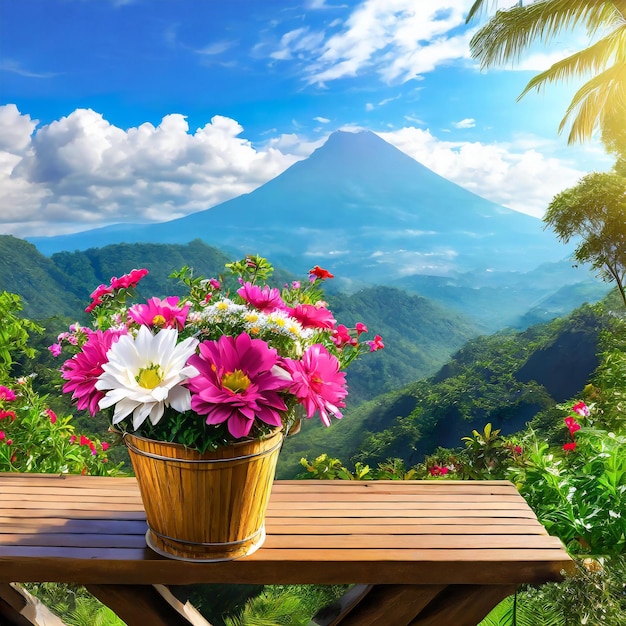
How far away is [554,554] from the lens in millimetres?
1139

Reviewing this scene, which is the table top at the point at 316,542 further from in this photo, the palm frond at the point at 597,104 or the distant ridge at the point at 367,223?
the distant ridge at the point at 367,223

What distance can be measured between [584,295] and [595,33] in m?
6.23

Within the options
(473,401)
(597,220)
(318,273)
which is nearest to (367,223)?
(473,401)

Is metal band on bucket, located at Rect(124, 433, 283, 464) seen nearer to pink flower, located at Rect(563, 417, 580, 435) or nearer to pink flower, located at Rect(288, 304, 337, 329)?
pink flower, located at Rect(288, 304, 337, 329)

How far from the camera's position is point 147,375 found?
1.01 m

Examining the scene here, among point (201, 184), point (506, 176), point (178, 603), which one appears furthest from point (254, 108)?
point (178, 603)

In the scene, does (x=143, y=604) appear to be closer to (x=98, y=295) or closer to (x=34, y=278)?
(x=98, y=295)

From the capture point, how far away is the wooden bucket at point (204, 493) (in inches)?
40.4

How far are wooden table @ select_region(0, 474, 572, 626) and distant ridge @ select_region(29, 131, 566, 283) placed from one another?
13.9 meters

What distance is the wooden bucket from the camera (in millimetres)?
1025

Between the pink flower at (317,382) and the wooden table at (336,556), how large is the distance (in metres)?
0.28

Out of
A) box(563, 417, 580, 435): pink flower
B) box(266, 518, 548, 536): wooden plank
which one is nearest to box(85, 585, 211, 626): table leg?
box(266, 518, 548, 536): wooden plank

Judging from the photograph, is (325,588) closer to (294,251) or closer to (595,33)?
(595,33)

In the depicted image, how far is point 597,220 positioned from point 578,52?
1.50m
